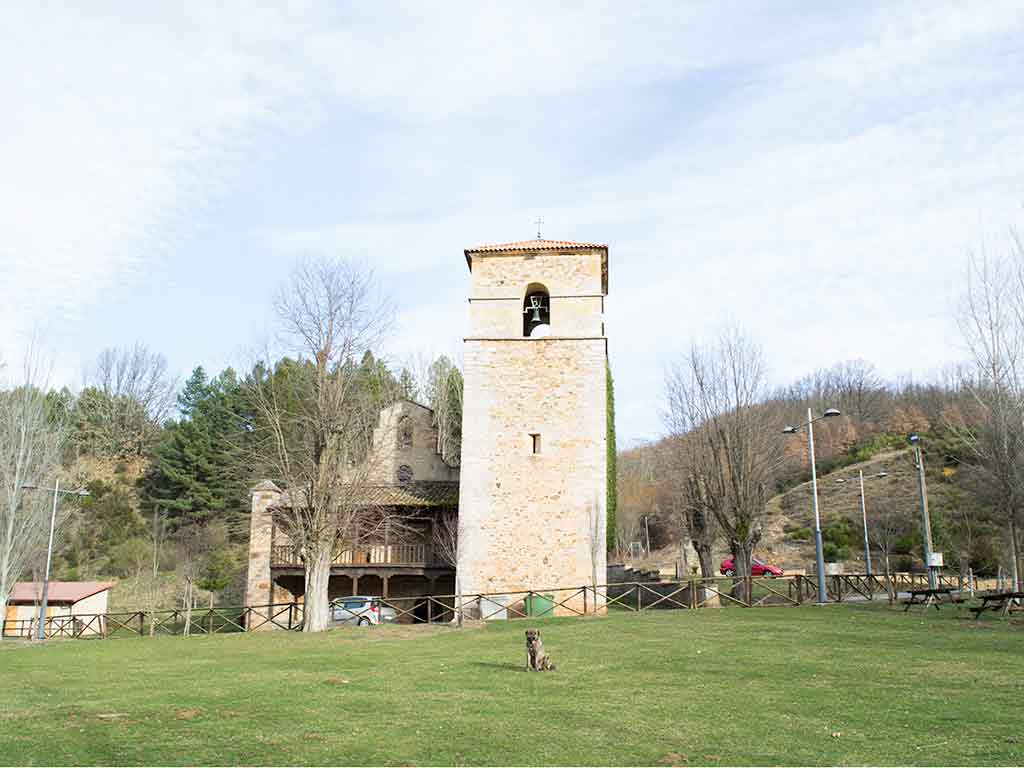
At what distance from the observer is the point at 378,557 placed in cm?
3011

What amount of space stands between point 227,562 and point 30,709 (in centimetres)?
3316

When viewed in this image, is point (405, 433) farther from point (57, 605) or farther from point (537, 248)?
point (57, 605)

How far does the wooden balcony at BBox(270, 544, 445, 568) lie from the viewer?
1164 inches

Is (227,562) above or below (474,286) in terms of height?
below

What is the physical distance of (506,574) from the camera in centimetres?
2627

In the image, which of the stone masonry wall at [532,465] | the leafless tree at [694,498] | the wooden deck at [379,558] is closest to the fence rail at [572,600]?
the stone masonry wall at [532,465]

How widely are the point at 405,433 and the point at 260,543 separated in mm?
7036

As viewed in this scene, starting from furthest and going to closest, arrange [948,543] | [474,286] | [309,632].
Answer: [948,543]
[474,286]
[309,632]

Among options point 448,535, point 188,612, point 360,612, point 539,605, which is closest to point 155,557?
point 188,612

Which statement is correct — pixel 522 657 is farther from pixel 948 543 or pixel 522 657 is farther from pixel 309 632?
Answer: pixel 948 543

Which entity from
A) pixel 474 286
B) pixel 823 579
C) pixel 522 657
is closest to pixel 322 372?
pixel 474 286

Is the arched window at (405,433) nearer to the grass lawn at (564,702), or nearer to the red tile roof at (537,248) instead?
the red tile roof at (537,248)

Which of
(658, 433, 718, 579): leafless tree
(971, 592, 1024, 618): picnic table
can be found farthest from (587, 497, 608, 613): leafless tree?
(971, 592, 1024, 618): picnic table

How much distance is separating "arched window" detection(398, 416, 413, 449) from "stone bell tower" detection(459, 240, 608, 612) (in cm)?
644
